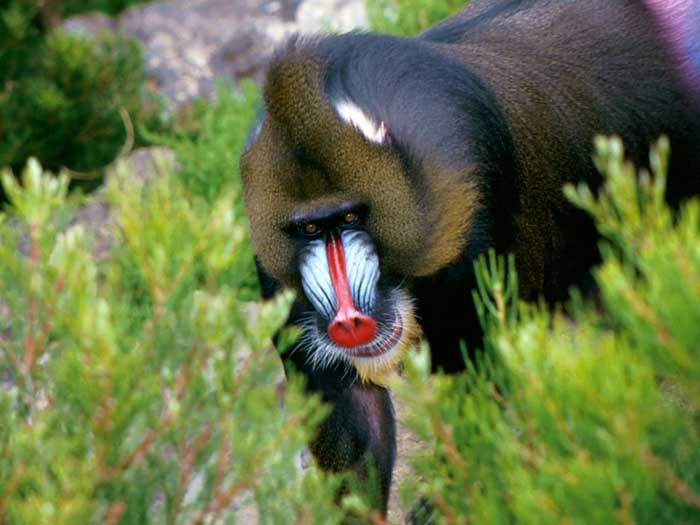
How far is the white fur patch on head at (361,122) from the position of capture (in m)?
3.13

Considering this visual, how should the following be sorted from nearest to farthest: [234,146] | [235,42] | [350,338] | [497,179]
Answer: [350,338] → [497,179] → [234,146] → [235,42]

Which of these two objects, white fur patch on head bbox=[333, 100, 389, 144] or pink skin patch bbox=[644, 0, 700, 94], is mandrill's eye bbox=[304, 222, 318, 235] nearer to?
white fur patch on head bbox=[333, 100, 389, 144]

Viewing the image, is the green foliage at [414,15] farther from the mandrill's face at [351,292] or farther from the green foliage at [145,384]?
the green foliage at [145,384]

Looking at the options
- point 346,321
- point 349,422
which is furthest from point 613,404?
point 349,422

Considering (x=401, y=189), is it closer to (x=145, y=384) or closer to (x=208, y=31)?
(x=145, y=384)

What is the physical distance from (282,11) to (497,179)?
4731 mm

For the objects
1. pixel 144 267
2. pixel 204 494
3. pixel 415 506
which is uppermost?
pixel 144 267

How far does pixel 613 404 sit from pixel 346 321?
1301 millimetres

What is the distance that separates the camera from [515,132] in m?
3.70

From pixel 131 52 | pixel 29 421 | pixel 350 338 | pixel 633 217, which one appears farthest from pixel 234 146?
pixel 633 217

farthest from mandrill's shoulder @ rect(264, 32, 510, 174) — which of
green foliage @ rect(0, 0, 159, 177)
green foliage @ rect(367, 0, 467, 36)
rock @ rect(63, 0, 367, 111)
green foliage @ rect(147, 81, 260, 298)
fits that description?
rock @ rect(63, 0, 367, 111)

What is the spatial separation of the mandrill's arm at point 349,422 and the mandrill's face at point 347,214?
20 cm

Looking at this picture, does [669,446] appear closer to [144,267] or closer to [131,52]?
[144,267]

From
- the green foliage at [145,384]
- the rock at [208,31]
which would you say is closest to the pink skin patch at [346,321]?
the green foliage at [145,384]
